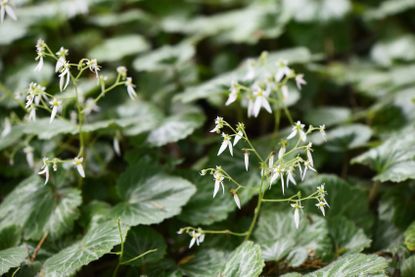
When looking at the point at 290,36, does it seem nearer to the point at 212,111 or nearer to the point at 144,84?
the point at 212,111

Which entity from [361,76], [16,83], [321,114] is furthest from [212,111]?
[16,83]

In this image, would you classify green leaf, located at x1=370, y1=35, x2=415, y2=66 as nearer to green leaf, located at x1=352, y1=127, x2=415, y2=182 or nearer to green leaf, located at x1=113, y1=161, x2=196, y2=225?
green leaf, located at x1=352, y1=127, x2=415, y2=182

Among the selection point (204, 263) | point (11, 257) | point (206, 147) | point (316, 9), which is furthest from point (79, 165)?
point (316, 9)

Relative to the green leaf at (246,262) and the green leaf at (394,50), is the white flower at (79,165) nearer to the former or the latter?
the green leaf at (246,262)

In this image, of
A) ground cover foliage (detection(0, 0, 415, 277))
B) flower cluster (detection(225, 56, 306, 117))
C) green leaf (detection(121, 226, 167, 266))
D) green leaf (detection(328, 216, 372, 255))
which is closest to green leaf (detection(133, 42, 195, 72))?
ground cover foliage (detection(0, 0, 415, 277))

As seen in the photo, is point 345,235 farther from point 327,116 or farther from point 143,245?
point 327,116

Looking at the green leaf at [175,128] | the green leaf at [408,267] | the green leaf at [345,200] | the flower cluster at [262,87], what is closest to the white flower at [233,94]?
the flower cluster at [262,87]
